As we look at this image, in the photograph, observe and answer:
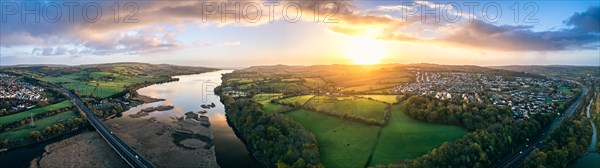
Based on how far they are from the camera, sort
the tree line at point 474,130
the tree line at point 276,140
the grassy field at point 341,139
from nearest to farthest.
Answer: the tree line at point 474,130
the tree line at point 276,140
the grassy field at point 341,139

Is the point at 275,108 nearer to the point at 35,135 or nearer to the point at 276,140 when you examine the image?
the point at 276,140

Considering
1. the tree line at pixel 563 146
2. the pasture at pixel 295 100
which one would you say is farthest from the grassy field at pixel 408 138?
the pasture at pixel 295 100

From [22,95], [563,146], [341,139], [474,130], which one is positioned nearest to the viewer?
[563,146]

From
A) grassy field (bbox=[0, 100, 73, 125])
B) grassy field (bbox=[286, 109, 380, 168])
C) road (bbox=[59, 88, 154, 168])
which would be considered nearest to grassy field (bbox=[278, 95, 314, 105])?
grassy field (bbox=[286, 109, 380, 168])

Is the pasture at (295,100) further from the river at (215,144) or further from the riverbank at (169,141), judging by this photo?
the riverbank at (169,141)

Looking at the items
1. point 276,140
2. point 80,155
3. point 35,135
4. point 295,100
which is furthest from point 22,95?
point 276,140

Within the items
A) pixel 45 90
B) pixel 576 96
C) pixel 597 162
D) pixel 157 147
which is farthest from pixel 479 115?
pixel 45 90

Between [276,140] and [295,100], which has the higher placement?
[295,100]
